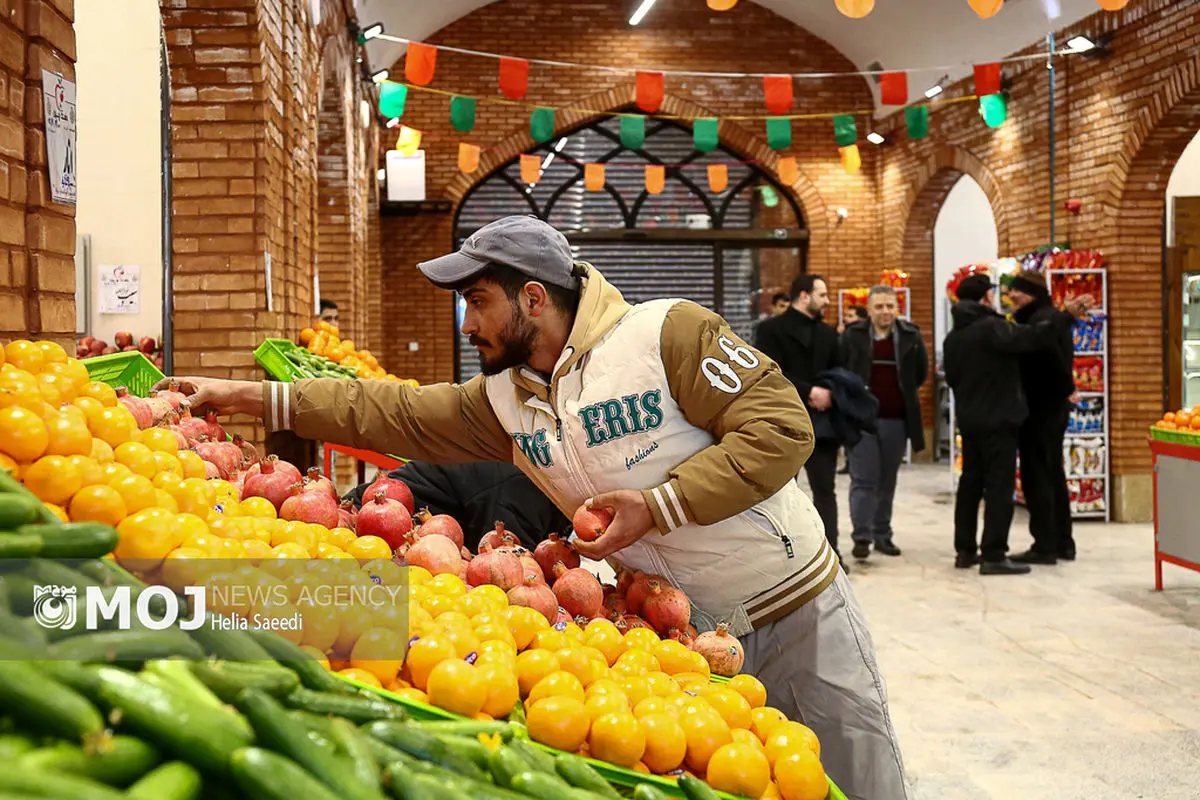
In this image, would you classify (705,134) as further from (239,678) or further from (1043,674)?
(239,678)

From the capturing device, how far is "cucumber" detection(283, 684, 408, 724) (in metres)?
1.20

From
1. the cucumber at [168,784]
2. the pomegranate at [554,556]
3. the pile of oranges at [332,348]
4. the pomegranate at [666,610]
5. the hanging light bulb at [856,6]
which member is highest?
the hanging light bulb at [856,6]

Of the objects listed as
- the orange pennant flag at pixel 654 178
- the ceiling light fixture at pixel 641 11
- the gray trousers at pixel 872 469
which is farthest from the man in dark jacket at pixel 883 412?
the orange pennant flag at pixel 654 178

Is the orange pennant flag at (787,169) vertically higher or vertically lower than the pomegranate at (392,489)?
higher

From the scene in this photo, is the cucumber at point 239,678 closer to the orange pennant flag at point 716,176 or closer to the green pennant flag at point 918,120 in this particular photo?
the green pennant flag at point 918,120

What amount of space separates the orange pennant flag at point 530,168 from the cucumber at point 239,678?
1299 cm

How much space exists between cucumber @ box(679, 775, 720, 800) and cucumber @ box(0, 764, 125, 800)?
2.59ft

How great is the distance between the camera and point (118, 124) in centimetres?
688

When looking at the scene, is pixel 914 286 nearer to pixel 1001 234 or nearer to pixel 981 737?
pixel 1001 234

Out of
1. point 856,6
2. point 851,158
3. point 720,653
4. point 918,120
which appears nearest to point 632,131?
point 851,158

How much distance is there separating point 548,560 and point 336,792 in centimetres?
124

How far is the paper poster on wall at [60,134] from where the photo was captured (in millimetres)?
2334

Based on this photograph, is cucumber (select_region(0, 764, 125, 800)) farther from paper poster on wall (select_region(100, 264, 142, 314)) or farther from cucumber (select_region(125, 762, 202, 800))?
paper poster on wall (select_region(100, 264, 142, 314))

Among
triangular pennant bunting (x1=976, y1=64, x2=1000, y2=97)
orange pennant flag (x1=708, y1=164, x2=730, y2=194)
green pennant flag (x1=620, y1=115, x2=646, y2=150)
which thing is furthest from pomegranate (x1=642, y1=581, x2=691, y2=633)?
orange pennant flag (x1=708, y1=164, x2=730, y2=194)
